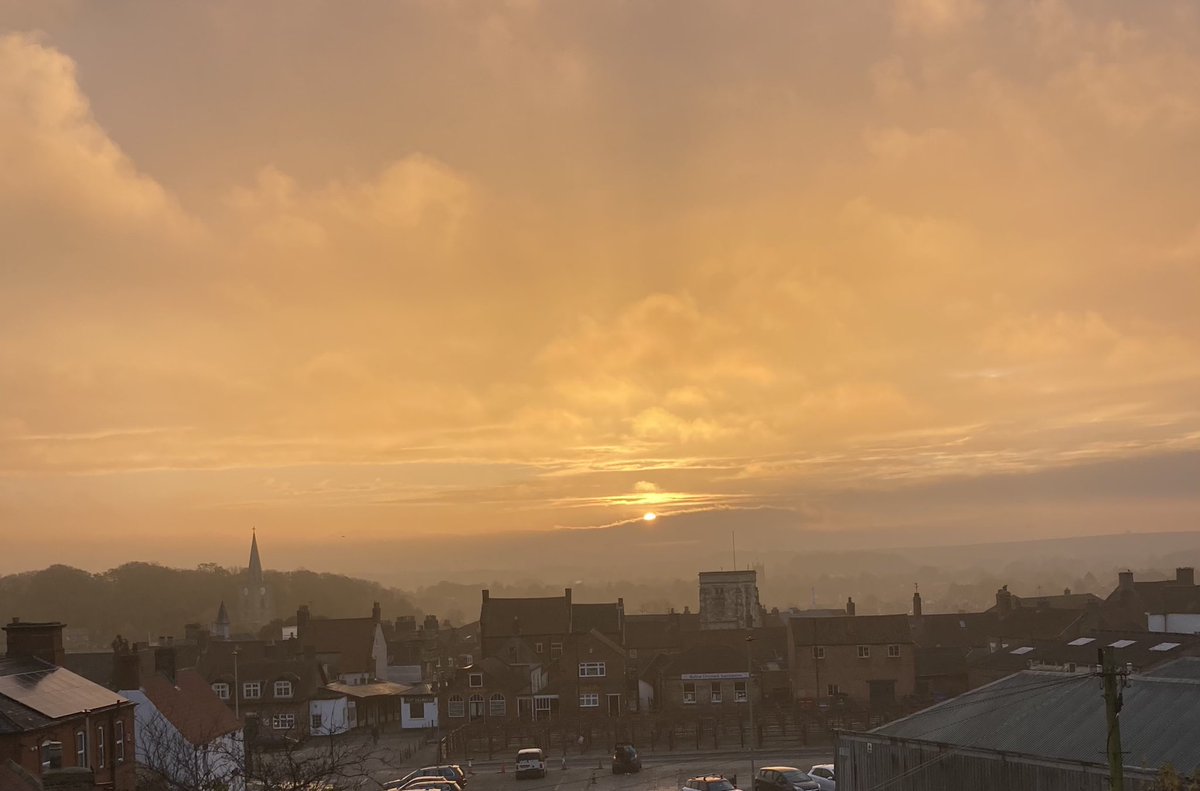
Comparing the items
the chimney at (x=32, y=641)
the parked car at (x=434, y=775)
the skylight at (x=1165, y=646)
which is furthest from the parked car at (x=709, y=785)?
the skylight at (x=1165, y=646)

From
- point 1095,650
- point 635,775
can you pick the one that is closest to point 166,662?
point 635,775

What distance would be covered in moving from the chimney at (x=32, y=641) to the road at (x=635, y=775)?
77.3ft

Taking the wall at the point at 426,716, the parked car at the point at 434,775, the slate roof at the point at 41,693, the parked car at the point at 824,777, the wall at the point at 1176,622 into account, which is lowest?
the wall at the point at 426,716

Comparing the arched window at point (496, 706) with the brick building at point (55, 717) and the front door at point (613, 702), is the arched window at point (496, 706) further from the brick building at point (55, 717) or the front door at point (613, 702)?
the brick building at point (55, 717)

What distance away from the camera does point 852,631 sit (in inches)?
3435

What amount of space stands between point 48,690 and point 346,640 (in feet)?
226

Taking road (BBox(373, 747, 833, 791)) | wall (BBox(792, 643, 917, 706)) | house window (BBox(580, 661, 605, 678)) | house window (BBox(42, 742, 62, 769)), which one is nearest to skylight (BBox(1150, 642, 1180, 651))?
road (BBox(373, 747, 833, 791))

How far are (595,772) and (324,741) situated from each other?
28095mm

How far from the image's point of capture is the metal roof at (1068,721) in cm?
3453

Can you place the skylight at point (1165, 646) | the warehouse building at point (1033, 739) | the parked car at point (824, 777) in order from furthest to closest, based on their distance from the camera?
the skylight at point (1165, 646), the parked car at point (824, 777), the warehouse building at point (1033, 739)

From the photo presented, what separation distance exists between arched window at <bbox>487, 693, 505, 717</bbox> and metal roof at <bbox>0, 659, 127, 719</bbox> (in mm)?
43617

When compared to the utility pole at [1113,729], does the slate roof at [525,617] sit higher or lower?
lower

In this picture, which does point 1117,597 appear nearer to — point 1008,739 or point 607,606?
point 607,606

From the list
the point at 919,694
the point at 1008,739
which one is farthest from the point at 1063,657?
the point at 1008,739
